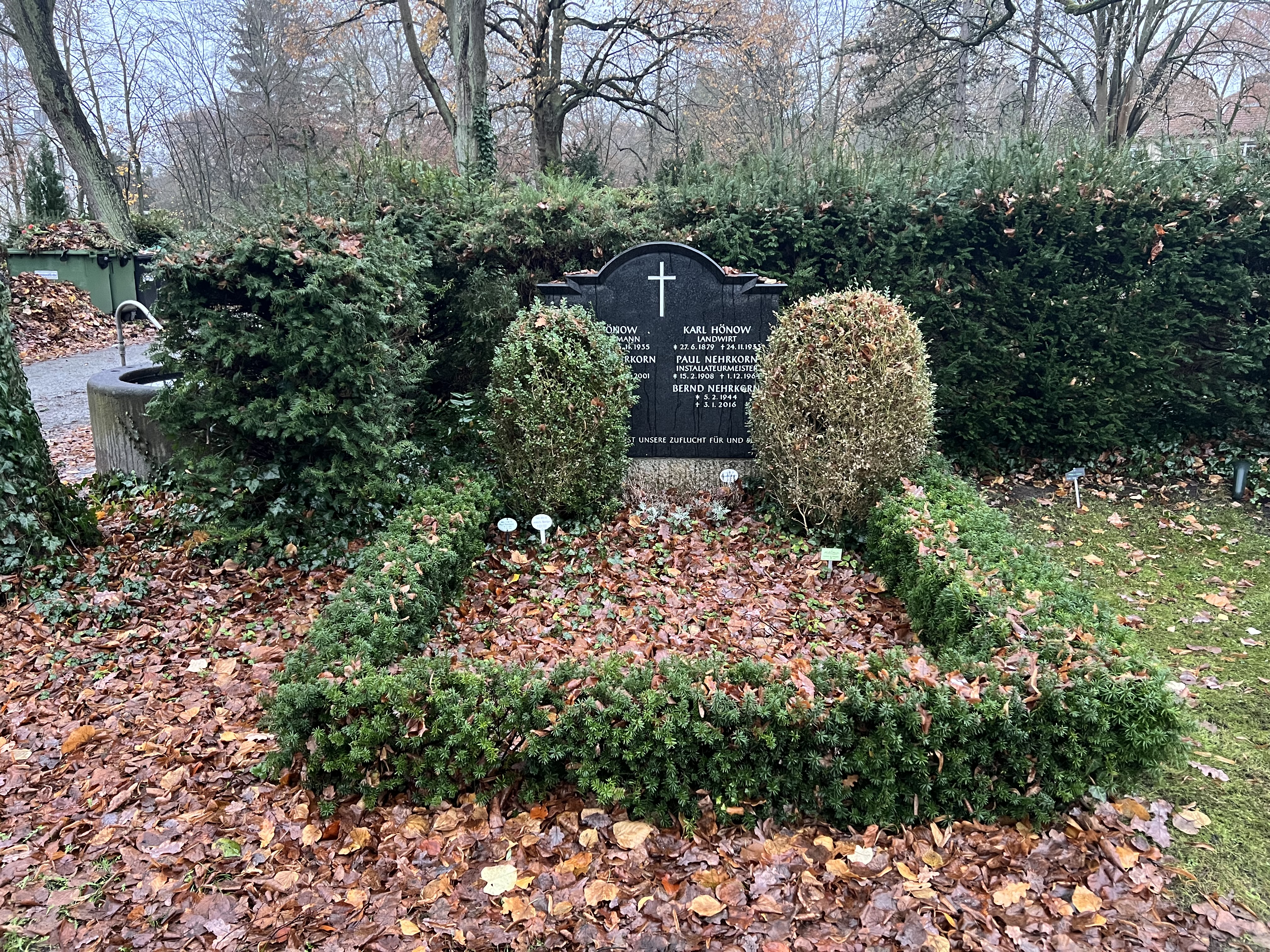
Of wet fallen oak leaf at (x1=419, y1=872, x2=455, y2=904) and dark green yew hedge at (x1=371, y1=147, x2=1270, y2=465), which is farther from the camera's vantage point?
dark green yew hedge at (x1=371, y1=147, x2=1270, y2=465)

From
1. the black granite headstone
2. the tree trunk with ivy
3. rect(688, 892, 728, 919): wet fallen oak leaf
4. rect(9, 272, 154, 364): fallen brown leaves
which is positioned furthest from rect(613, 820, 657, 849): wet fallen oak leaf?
→ rect(9, 272, 154, 364): fallen brown leaves

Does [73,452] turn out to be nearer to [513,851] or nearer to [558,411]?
[558,411]

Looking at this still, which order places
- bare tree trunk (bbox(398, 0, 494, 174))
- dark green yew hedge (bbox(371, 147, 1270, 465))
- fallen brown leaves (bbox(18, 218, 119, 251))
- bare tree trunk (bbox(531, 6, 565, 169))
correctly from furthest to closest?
bare tree trunk (bbox(531, 6, 565, 169)) < fallen brown leaves (bbox(18, 218, 119, 251)) < bare tree trunk (bbox(398, 0, 494, 174)) < dark green yew hedge (bbox(371, 147, 1270, 465))

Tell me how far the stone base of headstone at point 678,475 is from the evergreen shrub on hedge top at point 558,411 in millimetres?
686

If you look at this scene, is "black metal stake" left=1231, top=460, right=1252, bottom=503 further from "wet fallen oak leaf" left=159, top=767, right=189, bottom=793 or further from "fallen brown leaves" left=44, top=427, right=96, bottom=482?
"fallen brown leaves" left=44, top=427, right=96, bottom=482

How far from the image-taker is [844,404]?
5.29 metres

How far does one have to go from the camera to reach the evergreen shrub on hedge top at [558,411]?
539 cm

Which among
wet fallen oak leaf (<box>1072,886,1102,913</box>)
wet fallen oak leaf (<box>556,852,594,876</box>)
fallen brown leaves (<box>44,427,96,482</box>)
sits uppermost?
fallen brown leaves (<box>44,427,96,482</box>)

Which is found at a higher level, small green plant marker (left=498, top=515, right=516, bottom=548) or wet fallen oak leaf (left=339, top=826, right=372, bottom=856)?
small green plant marker (left=498, top=515, right=516, bottom=548)

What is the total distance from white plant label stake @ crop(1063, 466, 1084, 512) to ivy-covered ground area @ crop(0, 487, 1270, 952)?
2225 millimetres

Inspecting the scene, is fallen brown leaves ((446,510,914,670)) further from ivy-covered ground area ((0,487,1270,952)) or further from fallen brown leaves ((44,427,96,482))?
fallen brown leaves ((44,427,96,482))

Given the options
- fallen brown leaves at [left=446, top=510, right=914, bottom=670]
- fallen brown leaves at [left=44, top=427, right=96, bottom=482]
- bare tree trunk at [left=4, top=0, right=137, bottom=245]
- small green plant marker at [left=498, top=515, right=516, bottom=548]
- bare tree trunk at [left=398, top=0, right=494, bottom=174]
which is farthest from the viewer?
bare tree trunk at [left=4, top=0, right=137, bottom=245]

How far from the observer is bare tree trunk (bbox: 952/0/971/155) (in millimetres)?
15039

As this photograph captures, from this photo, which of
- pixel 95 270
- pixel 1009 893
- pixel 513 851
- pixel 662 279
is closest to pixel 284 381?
pixel 662 279
